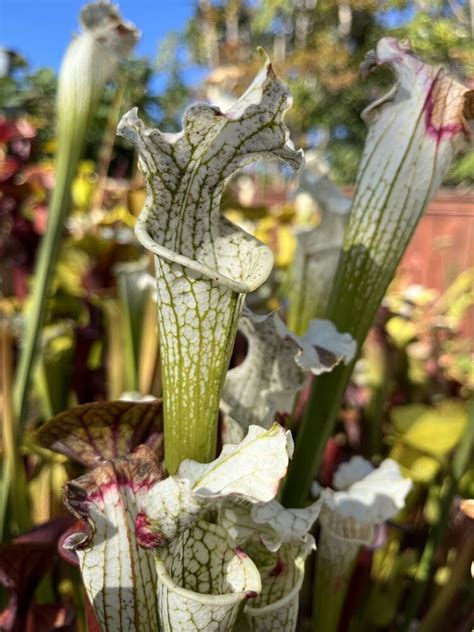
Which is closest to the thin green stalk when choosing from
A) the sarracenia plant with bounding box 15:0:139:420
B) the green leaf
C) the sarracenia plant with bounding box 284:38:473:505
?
the sarracenia plant with bounding box 284:38:473:505

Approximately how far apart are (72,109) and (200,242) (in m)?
0.38

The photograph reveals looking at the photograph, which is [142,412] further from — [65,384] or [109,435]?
[65,384]

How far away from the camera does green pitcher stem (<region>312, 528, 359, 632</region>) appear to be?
490 mm

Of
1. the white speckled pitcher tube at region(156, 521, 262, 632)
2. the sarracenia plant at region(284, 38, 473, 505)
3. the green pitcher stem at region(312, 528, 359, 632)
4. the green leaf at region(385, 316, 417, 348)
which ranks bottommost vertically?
the green pitcher stem at region(312, 528, 359, 632)

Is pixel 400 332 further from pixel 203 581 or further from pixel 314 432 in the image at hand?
pixel 203 581

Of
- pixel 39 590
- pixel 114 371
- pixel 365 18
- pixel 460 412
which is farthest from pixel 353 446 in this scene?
pixel 365 18

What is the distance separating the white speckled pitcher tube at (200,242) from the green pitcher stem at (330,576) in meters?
0.20

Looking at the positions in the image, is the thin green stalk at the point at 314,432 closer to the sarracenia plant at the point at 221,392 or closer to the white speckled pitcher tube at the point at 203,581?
the sarracenia plant at the point at 221,392

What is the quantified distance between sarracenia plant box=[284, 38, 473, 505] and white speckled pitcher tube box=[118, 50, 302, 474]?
12cm

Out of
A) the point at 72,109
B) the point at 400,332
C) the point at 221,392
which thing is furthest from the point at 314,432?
the point at 400,332

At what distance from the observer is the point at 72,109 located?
2.11 ft

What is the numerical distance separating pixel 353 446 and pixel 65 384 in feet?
1.46

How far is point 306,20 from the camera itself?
11.6 m

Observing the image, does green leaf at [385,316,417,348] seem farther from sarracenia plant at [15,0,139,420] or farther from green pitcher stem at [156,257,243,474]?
green pitcher stem at [156,257,243,474]
